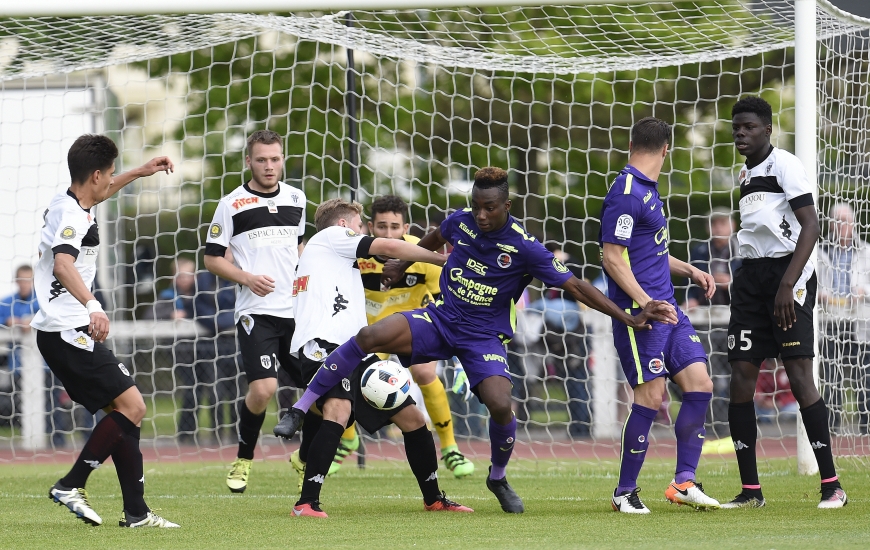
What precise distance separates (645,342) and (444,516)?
Answer: 1443 mm

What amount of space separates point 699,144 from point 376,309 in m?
7.40

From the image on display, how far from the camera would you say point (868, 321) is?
9.09m

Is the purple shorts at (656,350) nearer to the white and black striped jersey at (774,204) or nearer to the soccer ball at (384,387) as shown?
the white and black striped jersey at (774,204)

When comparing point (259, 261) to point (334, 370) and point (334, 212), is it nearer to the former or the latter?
point (334, 212)

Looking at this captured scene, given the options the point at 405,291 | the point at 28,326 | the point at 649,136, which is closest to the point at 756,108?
the point at 649,136

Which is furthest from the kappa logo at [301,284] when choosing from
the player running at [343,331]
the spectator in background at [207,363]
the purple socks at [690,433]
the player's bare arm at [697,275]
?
the spectator in background at [207,363]

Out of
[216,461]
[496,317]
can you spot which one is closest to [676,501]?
[496,317]

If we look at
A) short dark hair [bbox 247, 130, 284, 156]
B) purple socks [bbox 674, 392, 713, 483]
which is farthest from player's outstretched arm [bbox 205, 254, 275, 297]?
purple socks [bbox 674, 392, 713, 483]

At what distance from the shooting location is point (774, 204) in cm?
615

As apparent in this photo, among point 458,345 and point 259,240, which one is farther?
point 259,240

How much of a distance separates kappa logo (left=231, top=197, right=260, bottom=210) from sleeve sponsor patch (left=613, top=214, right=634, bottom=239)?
9.25ft

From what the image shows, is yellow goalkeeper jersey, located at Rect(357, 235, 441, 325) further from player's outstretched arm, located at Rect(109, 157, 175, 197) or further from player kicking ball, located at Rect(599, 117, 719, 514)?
player kicking ball, located at Rect(599, 117, 719, 514)

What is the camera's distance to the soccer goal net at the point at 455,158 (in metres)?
8.78

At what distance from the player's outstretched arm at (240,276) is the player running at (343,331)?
2.36 ft
